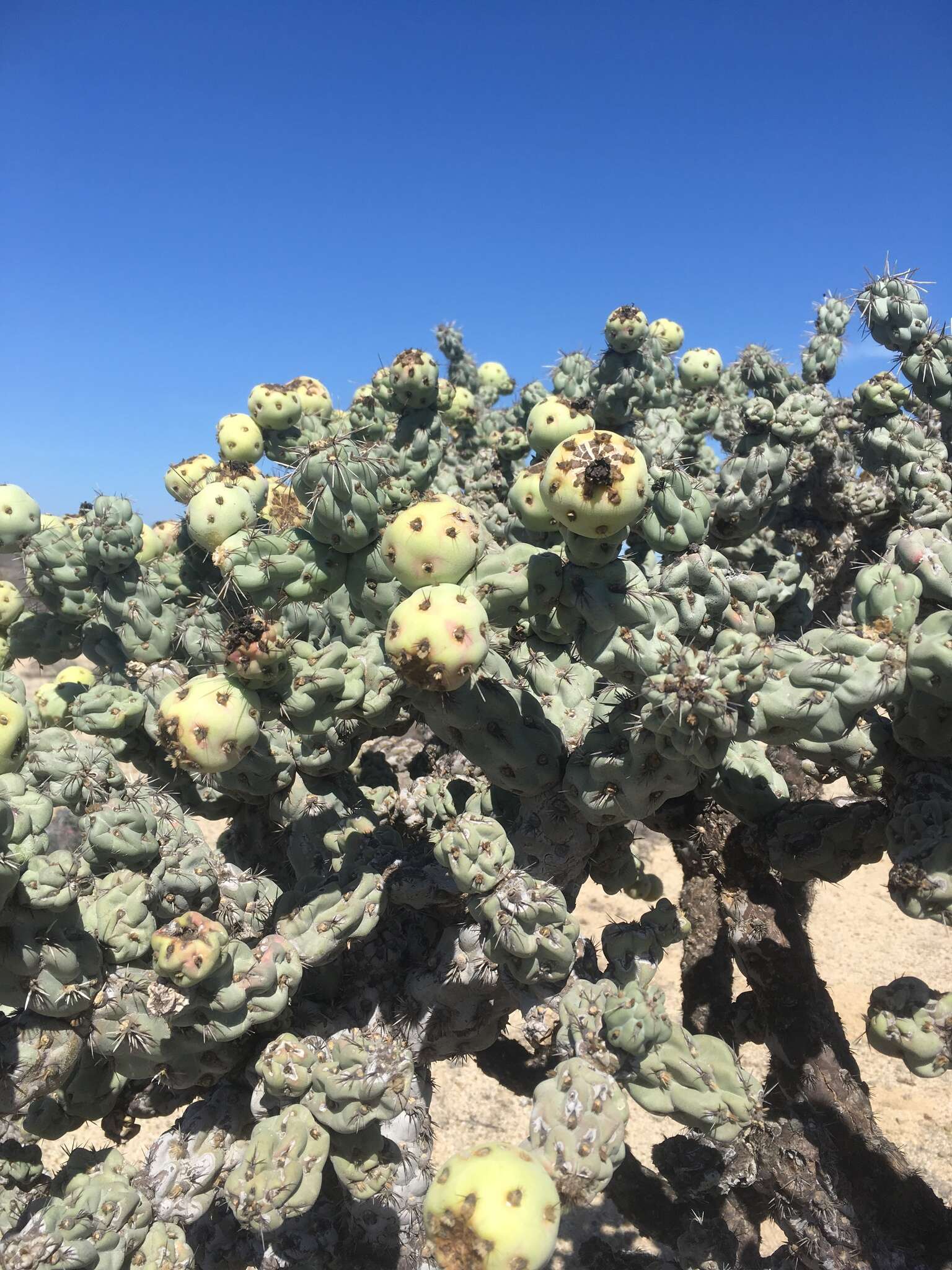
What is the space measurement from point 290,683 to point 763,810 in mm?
1933

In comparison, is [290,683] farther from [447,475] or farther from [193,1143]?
[447,475]

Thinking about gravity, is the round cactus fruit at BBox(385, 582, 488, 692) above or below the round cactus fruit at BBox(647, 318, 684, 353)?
below

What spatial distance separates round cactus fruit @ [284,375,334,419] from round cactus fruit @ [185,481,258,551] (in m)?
3.14

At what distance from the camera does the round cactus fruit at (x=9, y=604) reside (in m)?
4.47

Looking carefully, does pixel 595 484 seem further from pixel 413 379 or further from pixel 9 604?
pixel 9 604

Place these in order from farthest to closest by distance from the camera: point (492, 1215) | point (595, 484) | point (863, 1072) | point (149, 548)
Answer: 1. point (863, 1072)
2. point (149, 548)
3. point (595, 484)
4. point (492, 1215)

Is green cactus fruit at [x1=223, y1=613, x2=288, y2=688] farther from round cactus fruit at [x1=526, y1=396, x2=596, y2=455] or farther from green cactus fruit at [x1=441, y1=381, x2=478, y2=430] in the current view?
green cactus fruit at [x1=441, y1=381, x2=478, y2=430]

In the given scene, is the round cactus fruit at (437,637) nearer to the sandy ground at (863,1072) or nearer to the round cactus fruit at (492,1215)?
the round cactus fruit at (492,1215)

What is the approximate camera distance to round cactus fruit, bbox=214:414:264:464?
5.53 meters

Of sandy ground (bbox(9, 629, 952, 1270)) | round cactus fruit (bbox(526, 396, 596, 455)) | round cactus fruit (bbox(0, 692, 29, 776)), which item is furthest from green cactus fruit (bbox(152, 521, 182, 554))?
sandy ground (bbox(9, 629, 952, 1270))

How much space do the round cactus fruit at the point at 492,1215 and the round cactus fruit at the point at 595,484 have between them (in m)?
1.53

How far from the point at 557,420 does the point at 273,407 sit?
3289 mm

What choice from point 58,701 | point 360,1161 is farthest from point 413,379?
point 360,1161

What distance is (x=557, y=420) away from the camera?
115 inches
